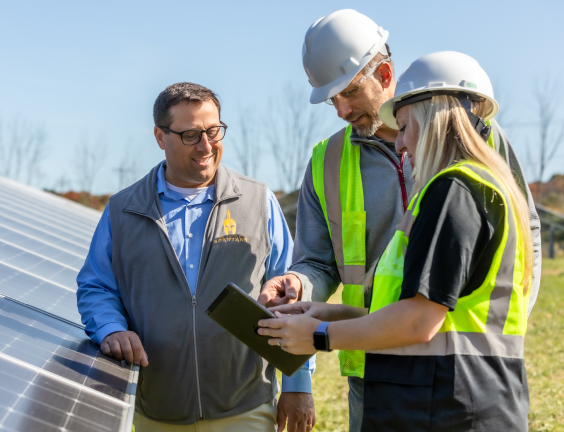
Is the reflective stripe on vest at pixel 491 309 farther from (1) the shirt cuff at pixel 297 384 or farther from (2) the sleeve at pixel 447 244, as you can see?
(1) the shirt cuff at pixel 297 384

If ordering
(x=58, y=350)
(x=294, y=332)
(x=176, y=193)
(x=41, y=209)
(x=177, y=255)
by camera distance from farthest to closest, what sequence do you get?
(x=41, y=209) < (x=176, y=193) < (x=177, y=255) < (x=58, y=350) < (x=294, y=332)

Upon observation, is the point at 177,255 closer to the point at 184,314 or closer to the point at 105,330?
the point at 184,314

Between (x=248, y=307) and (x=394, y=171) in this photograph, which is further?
(x=394, y=171)

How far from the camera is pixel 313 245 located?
3014mm

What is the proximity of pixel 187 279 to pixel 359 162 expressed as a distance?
1.03 meters

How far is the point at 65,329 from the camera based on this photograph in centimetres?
294

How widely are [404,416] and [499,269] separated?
538 millimetres

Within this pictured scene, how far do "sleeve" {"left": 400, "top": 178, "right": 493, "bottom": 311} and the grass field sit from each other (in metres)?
4.52

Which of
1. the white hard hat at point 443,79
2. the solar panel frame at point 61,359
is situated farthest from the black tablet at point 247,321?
the white hard hat at point 443,79

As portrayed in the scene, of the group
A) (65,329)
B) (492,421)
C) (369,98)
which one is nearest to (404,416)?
(492,421)

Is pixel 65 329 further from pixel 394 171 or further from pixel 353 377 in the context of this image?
pixel 394 171

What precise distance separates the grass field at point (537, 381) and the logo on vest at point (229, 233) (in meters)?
3.47

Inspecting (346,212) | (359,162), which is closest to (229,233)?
(346,212)

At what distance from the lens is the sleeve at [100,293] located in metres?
2.75
